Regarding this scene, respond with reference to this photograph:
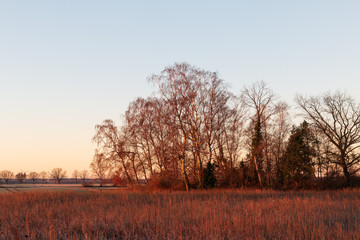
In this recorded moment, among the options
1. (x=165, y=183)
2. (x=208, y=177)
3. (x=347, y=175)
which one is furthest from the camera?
(x=347, y=175)

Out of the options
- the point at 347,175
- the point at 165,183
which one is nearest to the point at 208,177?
the point at 165,183

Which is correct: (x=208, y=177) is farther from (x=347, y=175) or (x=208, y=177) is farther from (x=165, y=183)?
(x=347, y=175)

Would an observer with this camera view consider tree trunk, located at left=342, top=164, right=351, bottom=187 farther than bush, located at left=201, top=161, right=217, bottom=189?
Yes

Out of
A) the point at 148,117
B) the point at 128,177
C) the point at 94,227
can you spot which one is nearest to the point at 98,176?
the point at 128,177

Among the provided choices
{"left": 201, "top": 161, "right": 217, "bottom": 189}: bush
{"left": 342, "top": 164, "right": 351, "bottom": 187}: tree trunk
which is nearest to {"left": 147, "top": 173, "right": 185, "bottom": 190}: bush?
{"left": 201, "top": 161, "right": 217, "bottom": 189}: bush

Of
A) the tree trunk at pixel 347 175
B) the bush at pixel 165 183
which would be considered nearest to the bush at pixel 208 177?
the bush at pixel 165 183

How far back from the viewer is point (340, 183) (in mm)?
29281

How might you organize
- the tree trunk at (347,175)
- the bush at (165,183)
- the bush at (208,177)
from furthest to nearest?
the tree trunk at (347,175), the bush at (208,177), the bush at (165,183)

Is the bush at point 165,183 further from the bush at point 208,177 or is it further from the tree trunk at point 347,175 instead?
the tree trunk at point 347,175

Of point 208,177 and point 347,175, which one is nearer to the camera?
point 208,177

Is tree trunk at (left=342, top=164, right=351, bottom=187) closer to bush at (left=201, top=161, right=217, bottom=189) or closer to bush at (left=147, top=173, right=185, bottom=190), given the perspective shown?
bush at (left=201, top=161, right=217, bottom=189)

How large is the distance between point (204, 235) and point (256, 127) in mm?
Answer: 24622

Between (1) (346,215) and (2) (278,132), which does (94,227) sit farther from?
(2) (278,132)

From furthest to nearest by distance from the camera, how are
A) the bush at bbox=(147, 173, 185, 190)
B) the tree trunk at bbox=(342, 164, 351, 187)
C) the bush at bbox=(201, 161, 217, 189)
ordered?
the tree trunk at bbox=(342, 164, 351, 187) → the bush at bbox=(201, 161, 217, 189) → the bush at bbox=(147, 173, 185, 190)
